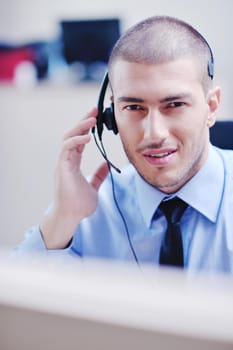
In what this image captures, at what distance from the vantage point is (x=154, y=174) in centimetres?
95

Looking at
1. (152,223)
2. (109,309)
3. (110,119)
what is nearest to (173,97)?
(110,119)

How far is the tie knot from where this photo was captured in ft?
3.04

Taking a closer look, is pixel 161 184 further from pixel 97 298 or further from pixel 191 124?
pixel 97 298

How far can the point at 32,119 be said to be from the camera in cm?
123

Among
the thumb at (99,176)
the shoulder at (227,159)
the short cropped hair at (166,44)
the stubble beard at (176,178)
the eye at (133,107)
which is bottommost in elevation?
the thumb at (99,176)

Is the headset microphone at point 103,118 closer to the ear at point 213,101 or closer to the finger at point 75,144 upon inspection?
the finger at point 75,144

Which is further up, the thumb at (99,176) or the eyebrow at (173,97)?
the eyebrow at (173,97)

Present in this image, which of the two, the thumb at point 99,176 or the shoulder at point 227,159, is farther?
the thumb at point 99,176

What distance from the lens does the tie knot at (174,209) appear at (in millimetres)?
925

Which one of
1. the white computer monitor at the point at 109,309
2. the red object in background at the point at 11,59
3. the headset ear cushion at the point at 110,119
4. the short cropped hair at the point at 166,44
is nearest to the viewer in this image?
the white computer monitor at the point at 109,309

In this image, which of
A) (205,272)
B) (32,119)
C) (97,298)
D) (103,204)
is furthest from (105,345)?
(32,119)

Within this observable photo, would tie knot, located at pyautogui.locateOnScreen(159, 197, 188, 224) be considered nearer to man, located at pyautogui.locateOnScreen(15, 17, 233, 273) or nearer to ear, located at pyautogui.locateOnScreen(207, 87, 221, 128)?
man, located at pyautogui.locateOnScreen(15, 17, 233, 273)

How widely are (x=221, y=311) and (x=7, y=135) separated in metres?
0.99

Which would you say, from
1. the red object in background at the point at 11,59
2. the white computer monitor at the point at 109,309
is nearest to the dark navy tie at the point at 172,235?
the white computer monitor at the point at 109,309
